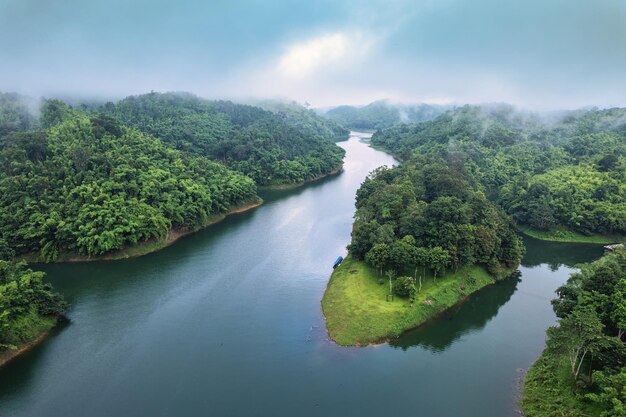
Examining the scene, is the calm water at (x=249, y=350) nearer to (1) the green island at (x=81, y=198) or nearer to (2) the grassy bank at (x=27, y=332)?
(2) the grassy bank at (x=27, y=332)

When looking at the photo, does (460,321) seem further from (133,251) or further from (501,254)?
(133,251)

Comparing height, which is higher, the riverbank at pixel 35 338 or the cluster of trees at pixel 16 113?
the cluster of trees at pixel 16 113

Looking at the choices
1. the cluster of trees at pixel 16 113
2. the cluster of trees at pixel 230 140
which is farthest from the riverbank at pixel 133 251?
the cluster of trees at pixel 16 113

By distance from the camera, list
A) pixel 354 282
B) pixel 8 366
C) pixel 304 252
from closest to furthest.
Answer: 1. pixel 8 366
2. pixel 354 282
3. pixel 304 252

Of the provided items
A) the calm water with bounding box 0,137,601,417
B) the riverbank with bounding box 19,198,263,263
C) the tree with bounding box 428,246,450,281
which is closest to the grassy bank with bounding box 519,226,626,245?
the calm water with bounding box 0,137,601,417

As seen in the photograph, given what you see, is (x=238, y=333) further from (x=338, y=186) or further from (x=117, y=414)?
(x=338, y=186)

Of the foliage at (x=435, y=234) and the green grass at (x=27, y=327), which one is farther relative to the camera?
the foliage at (x=435, y=234)

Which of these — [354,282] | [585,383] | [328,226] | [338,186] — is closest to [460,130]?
[338,186]
